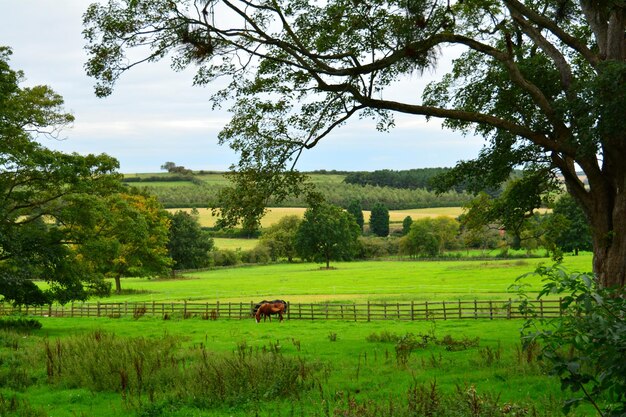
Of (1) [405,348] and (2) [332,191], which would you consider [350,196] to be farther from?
(1) [405,348]

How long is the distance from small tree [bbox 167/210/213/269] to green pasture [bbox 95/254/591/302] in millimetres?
2189

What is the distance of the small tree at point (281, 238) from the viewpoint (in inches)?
4252

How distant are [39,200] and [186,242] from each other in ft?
180

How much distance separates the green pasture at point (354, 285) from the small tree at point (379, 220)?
153ft

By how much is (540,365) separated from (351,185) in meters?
154

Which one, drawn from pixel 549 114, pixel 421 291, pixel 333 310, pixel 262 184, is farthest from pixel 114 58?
pixel 421 291

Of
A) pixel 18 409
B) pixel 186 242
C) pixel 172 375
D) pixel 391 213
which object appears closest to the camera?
pixel 18 409

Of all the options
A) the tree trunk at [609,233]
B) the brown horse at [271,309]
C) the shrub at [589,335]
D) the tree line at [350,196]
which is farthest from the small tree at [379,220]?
the shrub at [589,335]

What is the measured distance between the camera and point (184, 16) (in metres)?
15.4

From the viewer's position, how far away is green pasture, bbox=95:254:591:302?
5003cm

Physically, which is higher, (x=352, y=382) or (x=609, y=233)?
(x=609, y=233)

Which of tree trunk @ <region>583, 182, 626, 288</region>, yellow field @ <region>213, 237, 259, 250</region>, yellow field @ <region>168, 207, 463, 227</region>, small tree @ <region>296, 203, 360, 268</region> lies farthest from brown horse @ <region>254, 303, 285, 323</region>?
yellow field @ <region>168, 207, 463, 227</region>

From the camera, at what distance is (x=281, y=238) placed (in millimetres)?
108562

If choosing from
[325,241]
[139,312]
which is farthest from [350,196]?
[139,312]
